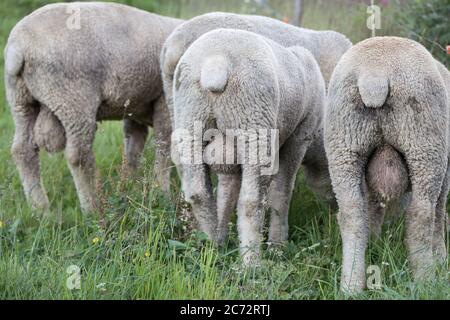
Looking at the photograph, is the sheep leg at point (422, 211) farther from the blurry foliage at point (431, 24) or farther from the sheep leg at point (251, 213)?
the blurry foliage at point (431, 24)

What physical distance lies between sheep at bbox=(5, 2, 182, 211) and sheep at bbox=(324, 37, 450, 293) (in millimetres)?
1762

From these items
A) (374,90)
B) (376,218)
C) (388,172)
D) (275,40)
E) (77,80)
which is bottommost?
(376,218)

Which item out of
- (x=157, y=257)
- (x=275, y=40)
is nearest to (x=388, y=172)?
(x=157, y=257)

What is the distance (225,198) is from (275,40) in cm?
139

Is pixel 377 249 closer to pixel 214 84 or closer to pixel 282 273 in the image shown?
pixel 282 273

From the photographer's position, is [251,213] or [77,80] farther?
[77,80]

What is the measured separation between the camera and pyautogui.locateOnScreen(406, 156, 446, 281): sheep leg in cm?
456

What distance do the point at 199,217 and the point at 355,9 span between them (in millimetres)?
4696

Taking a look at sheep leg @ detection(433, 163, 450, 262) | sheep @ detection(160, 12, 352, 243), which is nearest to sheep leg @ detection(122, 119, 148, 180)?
sheep @ detection(160, 12, 352, 243)

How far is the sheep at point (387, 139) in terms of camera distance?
4488 millimetres

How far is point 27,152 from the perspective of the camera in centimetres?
634

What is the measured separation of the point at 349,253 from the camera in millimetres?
4695

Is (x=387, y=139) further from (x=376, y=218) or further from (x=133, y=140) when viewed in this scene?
(x=133, y=140)

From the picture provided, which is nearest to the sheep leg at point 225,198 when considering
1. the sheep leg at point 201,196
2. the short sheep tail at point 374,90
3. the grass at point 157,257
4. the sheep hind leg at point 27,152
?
the grass at point 157,257
